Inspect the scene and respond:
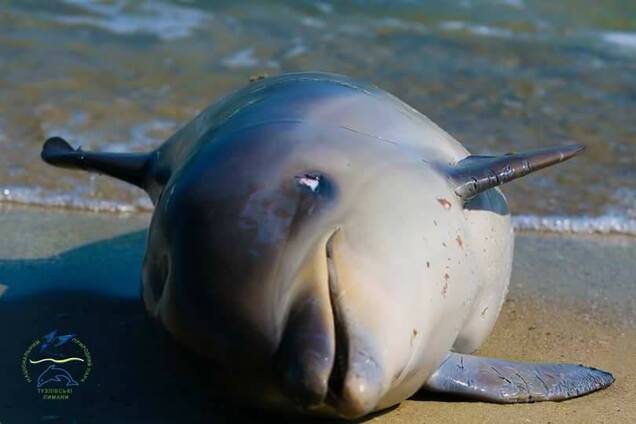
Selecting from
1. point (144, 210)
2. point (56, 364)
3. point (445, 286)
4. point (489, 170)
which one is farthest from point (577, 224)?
point (56, 364)

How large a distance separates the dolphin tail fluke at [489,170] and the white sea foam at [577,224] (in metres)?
2.08

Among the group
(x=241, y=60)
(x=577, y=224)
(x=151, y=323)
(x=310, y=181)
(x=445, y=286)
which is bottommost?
(x=241, y=60)

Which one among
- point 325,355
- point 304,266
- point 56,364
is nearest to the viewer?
point 325,355

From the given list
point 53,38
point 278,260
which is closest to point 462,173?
point 278,260

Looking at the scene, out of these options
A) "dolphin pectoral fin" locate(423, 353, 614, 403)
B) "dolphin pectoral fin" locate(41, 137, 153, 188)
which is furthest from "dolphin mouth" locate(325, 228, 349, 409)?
"dolphin pectoral fin" locate(41, 137, 153, 188)

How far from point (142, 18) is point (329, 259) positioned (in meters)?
8.49

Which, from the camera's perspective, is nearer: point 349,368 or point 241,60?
point 349,368

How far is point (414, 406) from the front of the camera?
3.78m

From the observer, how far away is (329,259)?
3.12 meters

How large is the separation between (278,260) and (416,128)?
1.18m

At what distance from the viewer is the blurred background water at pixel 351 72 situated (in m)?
6.91

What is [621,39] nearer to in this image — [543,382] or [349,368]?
[543,382]

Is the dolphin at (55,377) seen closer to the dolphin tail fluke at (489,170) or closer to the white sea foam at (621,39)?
the dolphin tail fluke at (489,170)

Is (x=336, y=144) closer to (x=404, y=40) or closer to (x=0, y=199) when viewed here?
(x=0, y=199)
